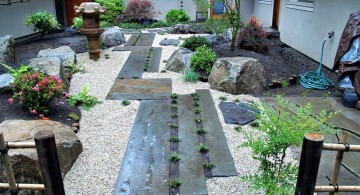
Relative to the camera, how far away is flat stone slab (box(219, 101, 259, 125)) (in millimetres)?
4223

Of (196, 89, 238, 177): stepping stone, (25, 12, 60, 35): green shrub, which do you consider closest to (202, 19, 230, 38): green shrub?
(196, 89, 238, 177): stepping stone

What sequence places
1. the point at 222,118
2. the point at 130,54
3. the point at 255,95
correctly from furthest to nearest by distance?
the point at 130,54 → the point at 255,95 → the point at 222,118

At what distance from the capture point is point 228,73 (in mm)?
5316

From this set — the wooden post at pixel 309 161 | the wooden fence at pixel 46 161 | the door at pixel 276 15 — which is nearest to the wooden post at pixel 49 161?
the wooden fence at pixel 46 161

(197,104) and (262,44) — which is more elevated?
(262,44)

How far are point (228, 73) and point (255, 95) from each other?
59cm

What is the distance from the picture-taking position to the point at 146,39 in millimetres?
9961

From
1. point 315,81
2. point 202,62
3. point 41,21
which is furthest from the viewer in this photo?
point 41,21

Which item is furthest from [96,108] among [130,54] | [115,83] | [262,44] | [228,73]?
[262,44]

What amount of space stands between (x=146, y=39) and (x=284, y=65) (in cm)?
483

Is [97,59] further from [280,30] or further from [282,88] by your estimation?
[280,30]

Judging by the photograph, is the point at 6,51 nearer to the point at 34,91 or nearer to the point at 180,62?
the point at 34,91

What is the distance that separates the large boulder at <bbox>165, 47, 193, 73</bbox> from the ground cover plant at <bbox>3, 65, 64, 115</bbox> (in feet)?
9.28

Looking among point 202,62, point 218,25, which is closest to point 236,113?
point 202,62
